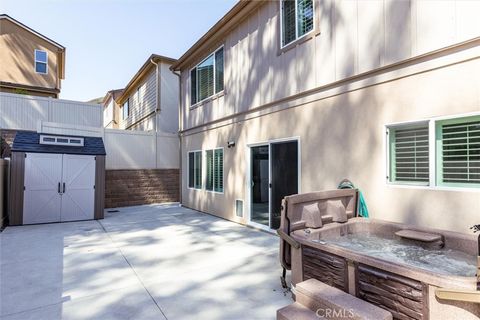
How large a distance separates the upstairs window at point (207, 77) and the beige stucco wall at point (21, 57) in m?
10.8

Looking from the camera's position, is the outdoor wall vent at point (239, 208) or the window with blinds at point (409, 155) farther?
the outdoor wall vent at point (239, 208)

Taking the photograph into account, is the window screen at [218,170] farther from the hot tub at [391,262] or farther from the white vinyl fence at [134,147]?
the hot tub at [391,262]

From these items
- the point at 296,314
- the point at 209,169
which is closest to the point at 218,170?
the point at 209,169

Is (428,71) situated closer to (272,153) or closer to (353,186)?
(353,186)

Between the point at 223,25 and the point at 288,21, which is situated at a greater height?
the point at 223,25

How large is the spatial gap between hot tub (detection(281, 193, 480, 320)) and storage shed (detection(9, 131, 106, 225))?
679 centimetres

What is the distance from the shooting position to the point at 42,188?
7.45 m

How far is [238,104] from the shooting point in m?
7.32

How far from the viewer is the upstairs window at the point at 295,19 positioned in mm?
5371

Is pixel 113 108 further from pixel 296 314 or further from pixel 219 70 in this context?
pixel 296 314

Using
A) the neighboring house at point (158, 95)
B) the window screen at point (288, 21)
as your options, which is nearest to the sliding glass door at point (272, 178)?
the window screen at point (288, 21)

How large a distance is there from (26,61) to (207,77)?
12.4 metres

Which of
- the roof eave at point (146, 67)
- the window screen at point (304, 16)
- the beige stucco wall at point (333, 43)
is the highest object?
the roof eave at point (146, 67)

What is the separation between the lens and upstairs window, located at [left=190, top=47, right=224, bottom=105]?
323 inches
